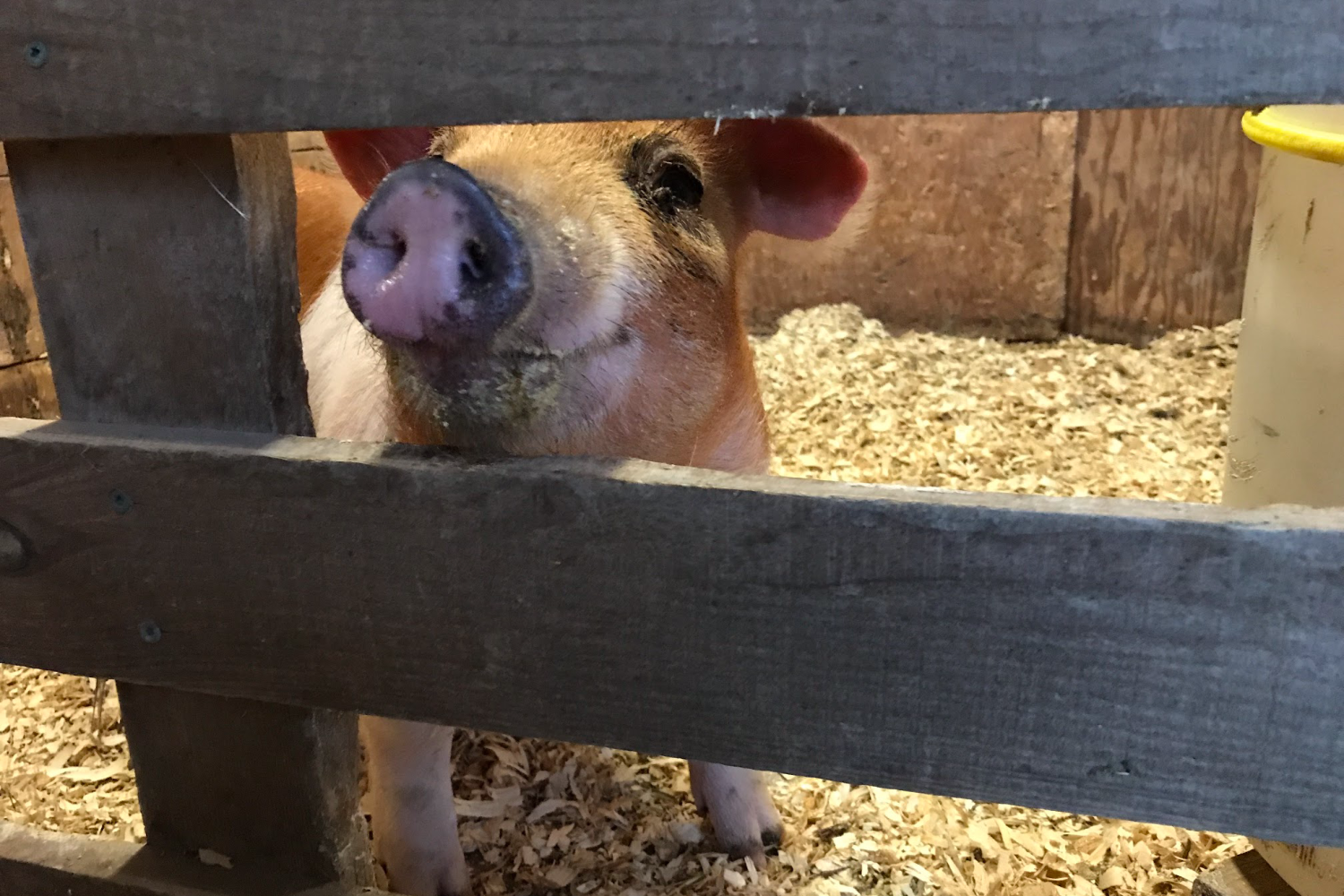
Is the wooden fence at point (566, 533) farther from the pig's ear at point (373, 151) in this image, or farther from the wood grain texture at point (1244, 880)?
the wood grain texture at point (1244, 880)

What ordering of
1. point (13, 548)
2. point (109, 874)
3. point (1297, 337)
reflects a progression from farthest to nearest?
point (1297, 337) < point (109, 874) < point (13, 548)

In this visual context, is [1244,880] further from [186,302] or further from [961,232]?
[961,232]

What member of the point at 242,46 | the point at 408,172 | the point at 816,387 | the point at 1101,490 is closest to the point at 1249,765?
the point at 408,172

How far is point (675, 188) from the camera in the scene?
1.53 metres

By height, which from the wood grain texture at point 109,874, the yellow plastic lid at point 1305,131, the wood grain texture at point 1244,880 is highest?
the yellow plastic lid at point 1305,131

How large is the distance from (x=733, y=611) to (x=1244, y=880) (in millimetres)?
1027

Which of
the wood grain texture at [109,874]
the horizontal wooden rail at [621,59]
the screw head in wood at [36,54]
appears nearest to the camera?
the horizontal wooden rail at [621,59]

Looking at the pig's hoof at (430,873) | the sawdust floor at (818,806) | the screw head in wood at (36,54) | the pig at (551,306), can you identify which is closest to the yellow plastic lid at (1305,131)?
the pig at (551,306)

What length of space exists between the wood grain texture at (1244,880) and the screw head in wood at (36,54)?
173 cm

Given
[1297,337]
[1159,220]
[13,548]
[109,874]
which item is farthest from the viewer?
[1159,220]

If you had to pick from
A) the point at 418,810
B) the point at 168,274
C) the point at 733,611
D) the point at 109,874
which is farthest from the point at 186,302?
the point at 418,810

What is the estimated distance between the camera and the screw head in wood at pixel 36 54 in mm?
979

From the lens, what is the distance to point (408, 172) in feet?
3.30

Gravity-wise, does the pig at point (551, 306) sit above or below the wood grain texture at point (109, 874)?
above
